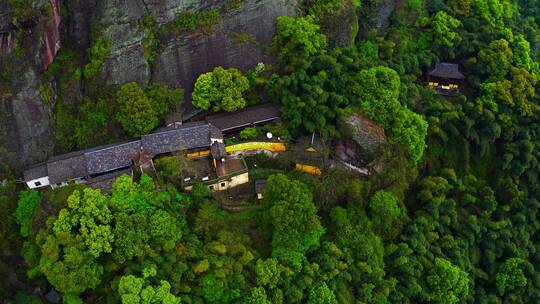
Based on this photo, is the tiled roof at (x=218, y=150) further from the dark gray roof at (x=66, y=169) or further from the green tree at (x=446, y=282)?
the green tree at (x=446, y=282)

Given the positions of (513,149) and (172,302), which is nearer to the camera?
(172,302)

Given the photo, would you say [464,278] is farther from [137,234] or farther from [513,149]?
[137,234]

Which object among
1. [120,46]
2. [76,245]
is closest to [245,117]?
[120,46]

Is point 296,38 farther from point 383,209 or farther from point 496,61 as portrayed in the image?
point 496,61

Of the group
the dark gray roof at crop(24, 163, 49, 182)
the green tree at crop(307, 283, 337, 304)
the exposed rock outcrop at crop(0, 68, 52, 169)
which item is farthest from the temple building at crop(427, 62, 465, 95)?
the dark gray roof at crop(24, 163, 49, 182)

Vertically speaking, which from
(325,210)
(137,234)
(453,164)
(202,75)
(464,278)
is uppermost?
(202,75)

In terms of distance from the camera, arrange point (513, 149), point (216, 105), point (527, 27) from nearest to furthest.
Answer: point (216, 105) → point (513, 149) → point (527, 27)

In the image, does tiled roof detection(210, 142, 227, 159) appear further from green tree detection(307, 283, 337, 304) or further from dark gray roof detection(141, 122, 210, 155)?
green tree detection(307, 283, 337, 304)

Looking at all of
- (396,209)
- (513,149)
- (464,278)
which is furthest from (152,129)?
(513,149)
